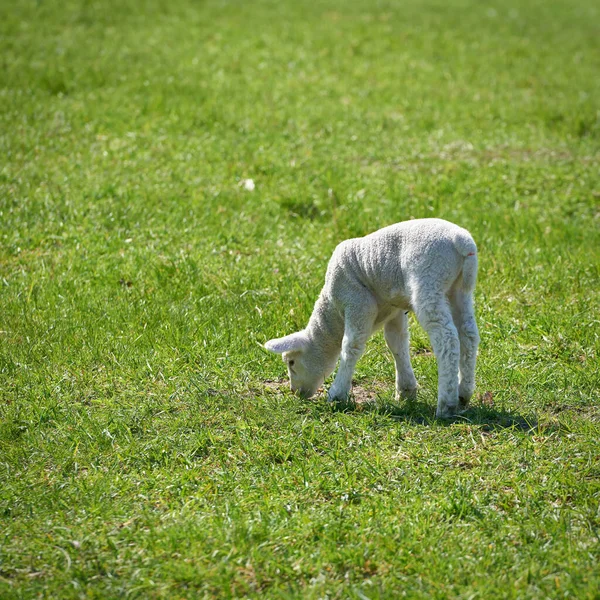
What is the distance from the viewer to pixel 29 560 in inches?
156

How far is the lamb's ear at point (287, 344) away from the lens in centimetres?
555

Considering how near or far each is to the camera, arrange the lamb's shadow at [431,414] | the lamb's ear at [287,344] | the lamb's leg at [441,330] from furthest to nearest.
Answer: the lamb's ear at [287,344], the lamb's shadow at [431,414], the lamb's leg at [441,330]

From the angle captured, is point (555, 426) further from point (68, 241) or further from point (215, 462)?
point (68, 241)

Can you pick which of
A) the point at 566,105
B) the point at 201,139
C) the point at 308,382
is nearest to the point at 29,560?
the point at 308,382

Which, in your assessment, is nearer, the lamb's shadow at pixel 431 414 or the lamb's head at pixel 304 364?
the lamb's shadow at pixel 431 414

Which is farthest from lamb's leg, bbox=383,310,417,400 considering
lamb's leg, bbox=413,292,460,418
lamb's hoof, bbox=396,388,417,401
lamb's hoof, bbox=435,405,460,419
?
lamb's leg, bbox=413,292,460,418

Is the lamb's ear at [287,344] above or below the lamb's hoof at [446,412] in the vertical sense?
above

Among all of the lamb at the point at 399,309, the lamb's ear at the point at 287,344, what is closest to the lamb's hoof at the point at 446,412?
the lamb at the point at 399,309

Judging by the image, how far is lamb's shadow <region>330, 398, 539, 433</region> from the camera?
5133 millimetres

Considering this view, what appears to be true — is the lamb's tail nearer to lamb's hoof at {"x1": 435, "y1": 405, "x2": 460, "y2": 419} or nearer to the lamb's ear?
lamb's hoof at {"x1": 435, "y1": 405, "x2": 460, "y2": 419}

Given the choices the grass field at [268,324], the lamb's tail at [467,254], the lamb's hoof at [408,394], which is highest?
the lamb's tail at [467,254]

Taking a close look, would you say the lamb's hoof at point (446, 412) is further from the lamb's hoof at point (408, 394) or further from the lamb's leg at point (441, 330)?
the lamb's hoof at point (408, 394)

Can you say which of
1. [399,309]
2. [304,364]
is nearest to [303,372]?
[304,364]

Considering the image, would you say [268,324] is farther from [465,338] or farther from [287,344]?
[465,338]
